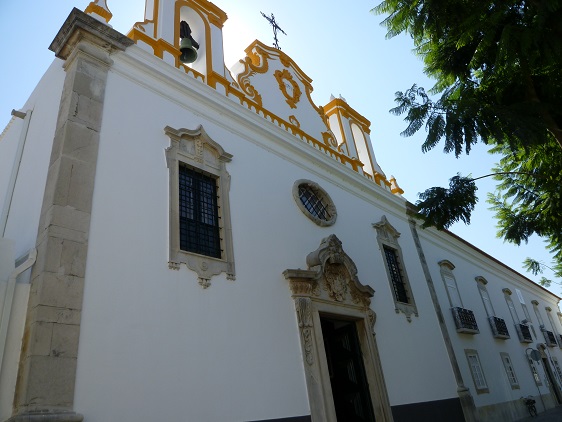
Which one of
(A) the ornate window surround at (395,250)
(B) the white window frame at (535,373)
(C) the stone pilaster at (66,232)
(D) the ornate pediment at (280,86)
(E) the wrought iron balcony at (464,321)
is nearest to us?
(C) the stone pilaster at (66,232)

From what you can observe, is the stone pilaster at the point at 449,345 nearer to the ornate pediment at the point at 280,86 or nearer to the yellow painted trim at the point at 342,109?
the yellow painted trim at the point at 342,109

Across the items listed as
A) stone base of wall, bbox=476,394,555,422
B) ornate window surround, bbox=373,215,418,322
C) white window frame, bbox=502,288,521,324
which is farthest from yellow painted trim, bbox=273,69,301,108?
white window frame, bbox=502,288,521,324

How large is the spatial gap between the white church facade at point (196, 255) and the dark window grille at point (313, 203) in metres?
0.04

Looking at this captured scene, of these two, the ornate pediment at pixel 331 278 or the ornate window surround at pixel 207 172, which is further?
the ornate pediment at pixel 331 278

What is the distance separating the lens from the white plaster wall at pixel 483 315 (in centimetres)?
1281

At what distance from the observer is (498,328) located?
→ 15516 mm

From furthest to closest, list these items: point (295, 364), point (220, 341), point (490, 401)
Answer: point (490, 401) < point (295, 364) < point (220, 341)

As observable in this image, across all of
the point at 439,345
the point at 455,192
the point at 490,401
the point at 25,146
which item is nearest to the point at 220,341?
the point at 25,146

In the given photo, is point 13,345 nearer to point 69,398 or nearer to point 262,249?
point 69,398

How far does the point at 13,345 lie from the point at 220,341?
249 centimetres

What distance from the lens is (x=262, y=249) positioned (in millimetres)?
7539

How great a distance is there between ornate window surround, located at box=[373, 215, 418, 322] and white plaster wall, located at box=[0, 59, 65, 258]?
7773 millimetres

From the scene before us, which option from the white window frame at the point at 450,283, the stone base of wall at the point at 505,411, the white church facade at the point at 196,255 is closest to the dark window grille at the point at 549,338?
the stone base of wall at the point at 505,411

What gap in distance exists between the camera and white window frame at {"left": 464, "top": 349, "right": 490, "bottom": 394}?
12.5 metres
